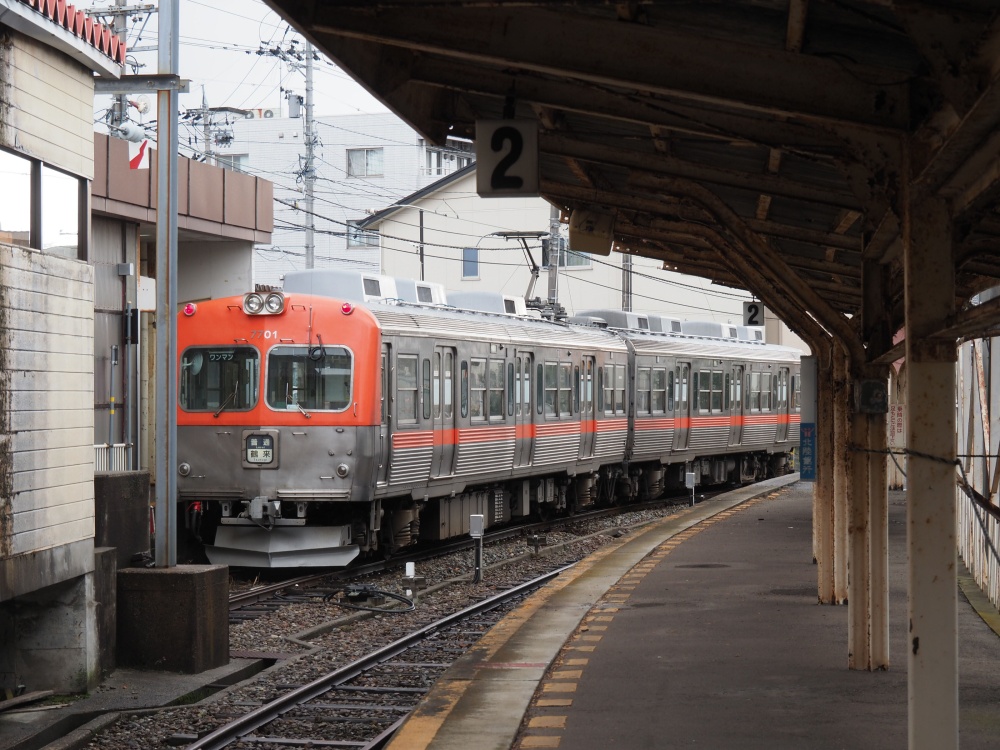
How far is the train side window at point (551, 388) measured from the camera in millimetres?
19781

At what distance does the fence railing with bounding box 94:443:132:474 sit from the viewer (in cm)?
1709

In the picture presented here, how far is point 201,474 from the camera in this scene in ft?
47.9

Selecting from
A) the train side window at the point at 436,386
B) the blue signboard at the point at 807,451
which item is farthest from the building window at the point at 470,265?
the blue signboard at the point at 807,451

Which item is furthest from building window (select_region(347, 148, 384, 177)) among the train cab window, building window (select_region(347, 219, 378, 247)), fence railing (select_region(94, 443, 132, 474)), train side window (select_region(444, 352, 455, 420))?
train side window (select_region(444, 352, 455, 420))

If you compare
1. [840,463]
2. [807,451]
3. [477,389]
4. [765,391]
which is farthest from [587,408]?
[840,463]

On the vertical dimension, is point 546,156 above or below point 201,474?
above

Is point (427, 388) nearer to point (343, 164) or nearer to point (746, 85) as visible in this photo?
point (746, 85)

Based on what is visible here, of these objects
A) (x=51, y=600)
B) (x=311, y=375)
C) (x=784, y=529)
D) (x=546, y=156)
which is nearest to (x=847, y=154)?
(x=546, y=156)

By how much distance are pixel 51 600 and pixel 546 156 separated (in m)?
4.26

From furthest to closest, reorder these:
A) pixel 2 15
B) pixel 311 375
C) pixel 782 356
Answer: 1. pixel 782 356
2. pixel 311 375
3. pixel 2 15

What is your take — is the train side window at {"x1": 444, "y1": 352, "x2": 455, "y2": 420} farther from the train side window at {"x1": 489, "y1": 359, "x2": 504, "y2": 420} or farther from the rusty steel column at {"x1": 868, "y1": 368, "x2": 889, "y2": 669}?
the rusty steel column at {"x1": 868, "y1": 368, "x2": 889, "y2": 669}

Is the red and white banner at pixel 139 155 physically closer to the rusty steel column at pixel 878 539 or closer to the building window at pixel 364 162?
the rusty steel column at pixel 878 539

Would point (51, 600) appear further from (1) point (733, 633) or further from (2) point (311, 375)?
(2) point (311, 375)

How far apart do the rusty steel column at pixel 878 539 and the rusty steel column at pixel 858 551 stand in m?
0.03
